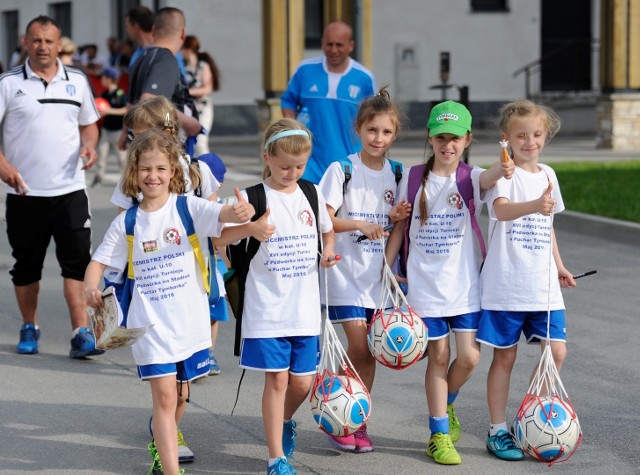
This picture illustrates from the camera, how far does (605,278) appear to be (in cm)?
1035

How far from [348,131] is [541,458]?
3581 millimetres

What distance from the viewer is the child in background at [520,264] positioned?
572cm

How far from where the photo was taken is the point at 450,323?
5.80m

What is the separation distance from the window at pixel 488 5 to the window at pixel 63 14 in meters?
11.0

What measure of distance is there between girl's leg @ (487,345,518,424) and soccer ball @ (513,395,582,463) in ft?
1.08

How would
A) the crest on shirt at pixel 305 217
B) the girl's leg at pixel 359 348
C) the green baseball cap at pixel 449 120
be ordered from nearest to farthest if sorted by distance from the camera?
the crest on shirt at pixel 305 217 < the green baseball cap at pixel 449 120 < the girl's leg at pixel 359 348

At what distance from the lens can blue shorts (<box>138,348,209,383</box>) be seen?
5234mm

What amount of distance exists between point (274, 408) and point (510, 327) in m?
1.16

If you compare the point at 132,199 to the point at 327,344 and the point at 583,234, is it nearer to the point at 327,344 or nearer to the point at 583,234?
the point at 327,344

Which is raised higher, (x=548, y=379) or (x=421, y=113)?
(x=421, y=113)

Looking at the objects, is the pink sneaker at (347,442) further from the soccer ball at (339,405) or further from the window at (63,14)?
the window at (63,14)

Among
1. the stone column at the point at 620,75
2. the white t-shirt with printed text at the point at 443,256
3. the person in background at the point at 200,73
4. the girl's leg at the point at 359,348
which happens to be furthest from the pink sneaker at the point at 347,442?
the stone column at the point at 620,75

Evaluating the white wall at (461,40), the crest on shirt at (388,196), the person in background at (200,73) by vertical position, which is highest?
the white wall at (461,40)

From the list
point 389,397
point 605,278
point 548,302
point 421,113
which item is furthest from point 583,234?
point 421,113
